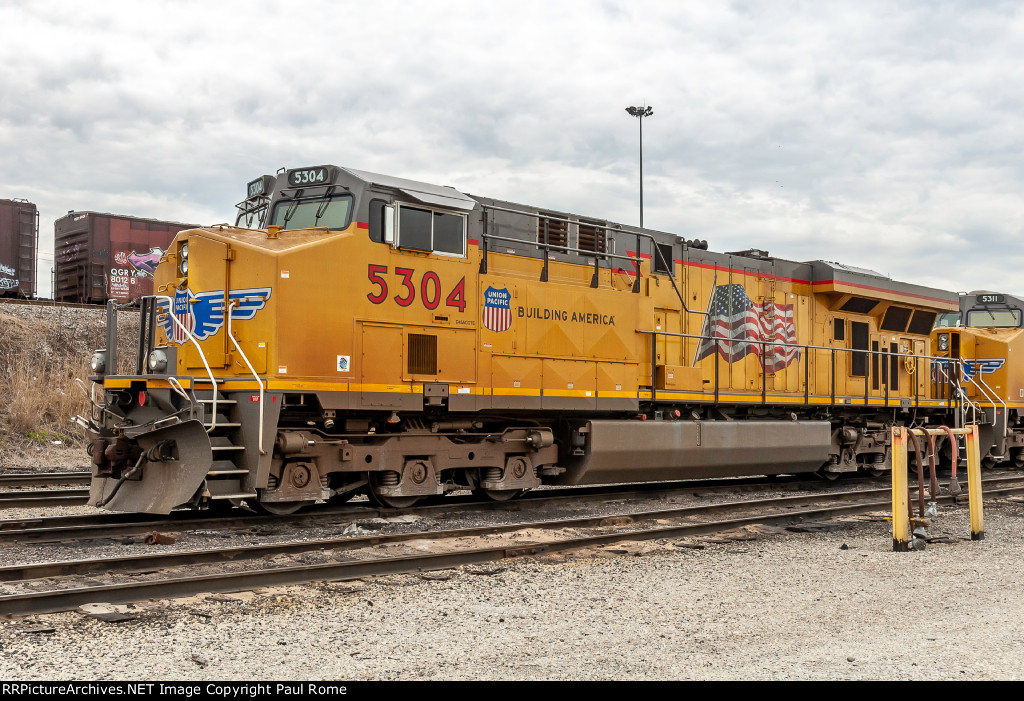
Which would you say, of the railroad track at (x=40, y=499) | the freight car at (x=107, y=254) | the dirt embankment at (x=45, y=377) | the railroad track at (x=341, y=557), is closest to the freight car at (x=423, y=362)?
the railroad track at (x=341, y=557)

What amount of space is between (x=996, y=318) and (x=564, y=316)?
12.7m

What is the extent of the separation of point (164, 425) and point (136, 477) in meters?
0.65

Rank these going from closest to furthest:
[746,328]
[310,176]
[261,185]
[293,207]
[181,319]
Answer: [181,319] < [310,176] < [293,207] < [261,185] < [746,328]

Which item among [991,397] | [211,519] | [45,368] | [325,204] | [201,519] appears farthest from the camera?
[45,368]

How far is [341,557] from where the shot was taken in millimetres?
7332

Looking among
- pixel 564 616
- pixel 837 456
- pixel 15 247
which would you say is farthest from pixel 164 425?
pixel 15 247

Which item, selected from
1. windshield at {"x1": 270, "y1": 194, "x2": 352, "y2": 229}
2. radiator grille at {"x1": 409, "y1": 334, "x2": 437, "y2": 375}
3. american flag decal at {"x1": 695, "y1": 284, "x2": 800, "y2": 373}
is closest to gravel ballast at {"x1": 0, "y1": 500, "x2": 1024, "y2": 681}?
radiator grille at {"x1": 409, "y1": 334, "x2": 437, "y2": 375}

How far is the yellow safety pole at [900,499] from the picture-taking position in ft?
27.0

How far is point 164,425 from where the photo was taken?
8.08m

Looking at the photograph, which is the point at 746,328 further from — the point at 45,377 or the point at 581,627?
the point at 45,377

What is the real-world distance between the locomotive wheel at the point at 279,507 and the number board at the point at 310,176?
3417mm

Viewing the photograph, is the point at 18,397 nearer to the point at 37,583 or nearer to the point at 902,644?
the point at 37,583

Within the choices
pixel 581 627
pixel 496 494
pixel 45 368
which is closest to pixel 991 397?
pixel 496 494

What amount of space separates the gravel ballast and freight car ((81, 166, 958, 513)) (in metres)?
2.57
